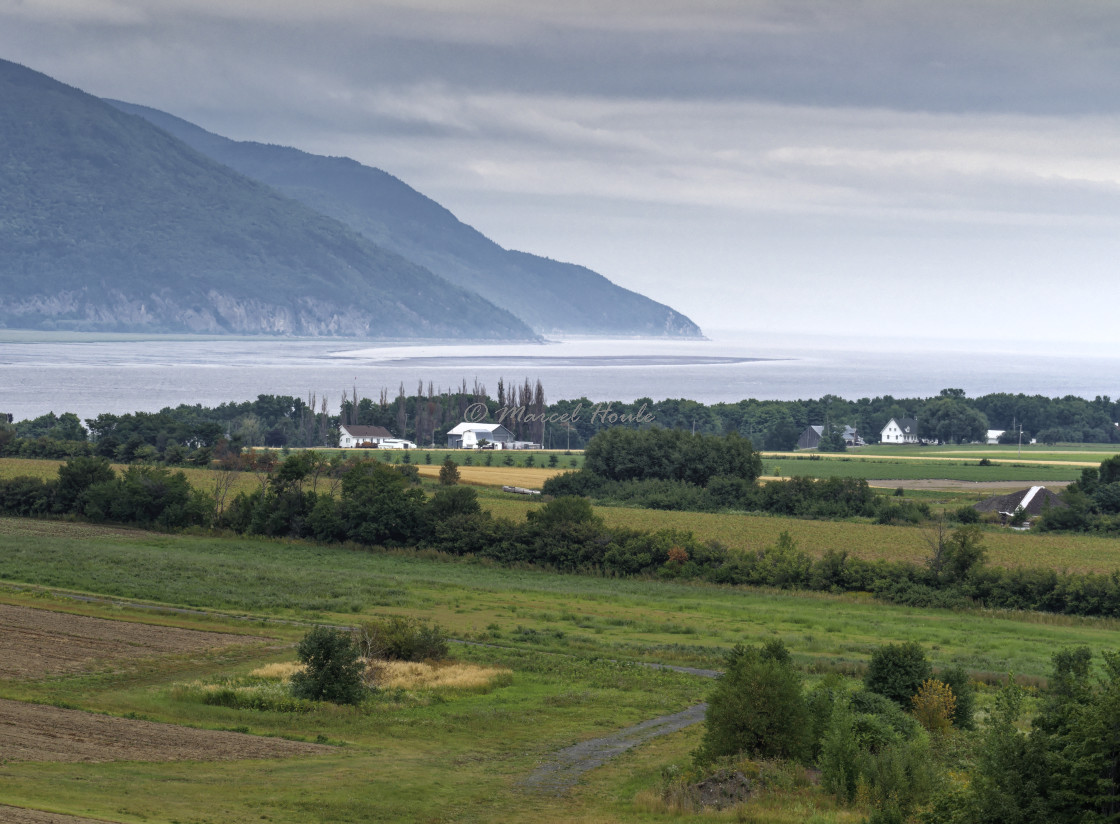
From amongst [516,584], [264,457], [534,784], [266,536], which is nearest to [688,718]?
[534,784]

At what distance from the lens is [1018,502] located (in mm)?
83312

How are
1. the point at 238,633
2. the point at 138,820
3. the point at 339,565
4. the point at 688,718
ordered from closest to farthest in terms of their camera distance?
the point at 138,820 < the point at 688,718 < the point at 238,633 < the point at 339,565

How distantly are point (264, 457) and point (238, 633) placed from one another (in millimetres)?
52185

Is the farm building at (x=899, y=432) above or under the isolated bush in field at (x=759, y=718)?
above

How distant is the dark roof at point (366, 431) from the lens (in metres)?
146

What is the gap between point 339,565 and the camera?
197 feet

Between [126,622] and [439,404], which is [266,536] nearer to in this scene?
[126,622]

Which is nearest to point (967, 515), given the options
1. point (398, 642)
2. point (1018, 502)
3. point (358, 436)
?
point (1018, 502)

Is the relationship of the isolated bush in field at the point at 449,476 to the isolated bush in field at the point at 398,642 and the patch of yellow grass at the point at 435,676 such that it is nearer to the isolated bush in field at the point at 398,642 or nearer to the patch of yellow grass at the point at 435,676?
the isolated bush in field at the point at 398,642

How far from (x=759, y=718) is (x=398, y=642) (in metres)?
14.8

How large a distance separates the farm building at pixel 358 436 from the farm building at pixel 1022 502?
78.1 metres

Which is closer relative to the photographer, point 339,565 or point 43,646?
point 43,646

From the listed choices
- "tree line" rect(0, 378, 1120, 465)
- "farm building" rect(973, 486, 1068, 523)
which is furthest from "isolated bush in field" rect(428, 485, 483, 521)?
"tree line" rect(0, 378, 1120, 465)

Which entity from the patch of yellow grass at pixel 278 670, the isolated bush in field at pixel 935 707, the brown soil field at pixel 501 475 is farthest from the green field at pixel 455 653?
the brown soil field at pixel 501 475
